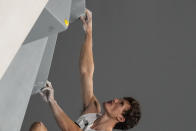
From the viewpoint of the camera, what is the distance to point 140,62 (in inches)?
113

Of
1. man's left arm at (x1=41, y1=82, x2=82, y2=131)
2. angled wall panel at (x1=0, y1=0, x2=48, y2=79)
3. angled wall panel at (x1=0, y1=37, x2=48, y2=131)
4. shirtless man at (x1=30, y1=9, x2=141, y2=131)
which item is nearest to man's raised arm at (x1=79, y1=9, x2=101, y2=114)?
shirtless man at (x1=30, y1=9, x2=141, y2=131)

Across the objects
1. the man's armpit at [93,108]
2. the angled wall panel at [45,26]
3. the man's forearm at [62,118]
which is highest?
the angled wall panel at [45,26]

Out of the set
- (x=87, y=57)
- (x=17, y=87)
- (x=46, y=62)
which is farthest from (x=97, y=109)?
(x=17, y=87)

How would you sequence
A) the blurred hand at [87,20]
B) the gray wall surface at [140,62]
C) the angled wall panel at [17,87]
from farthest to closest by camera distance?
the gray wall surface at [140,62] < the blurred hand at [87,20] < the angled wall panel at [17,87]

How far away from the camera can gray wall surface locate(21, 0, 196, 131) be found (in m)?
2.66

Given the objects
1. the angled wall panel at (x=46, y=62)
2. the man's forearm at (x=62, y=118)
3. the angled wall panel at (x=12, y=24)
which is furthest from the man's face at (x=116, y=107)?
the angled wall panel at (x=12, y=24)

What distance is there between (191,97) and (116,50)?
827 mm

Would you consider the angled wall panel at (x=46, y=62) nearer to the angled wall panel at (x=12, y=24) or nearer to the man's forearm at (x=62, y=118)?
the man's forearm at (x=62, y=118)

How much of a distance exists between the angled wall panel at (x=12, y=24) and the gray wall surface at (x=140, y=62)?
7.69ft

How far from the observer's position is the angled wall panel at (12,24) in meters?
0.37

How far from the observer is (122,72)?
2.91 meters

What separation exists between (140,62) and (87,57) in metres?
1.26

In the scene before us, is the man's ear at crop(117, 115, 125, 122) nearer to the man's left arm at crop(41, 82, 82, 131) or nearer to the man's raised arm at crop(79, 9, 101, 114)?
the man's raised arm at crop(79, 9, 101, 114)

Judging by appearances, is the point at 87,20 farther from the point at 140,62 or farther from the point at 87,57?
the point at 140,62
